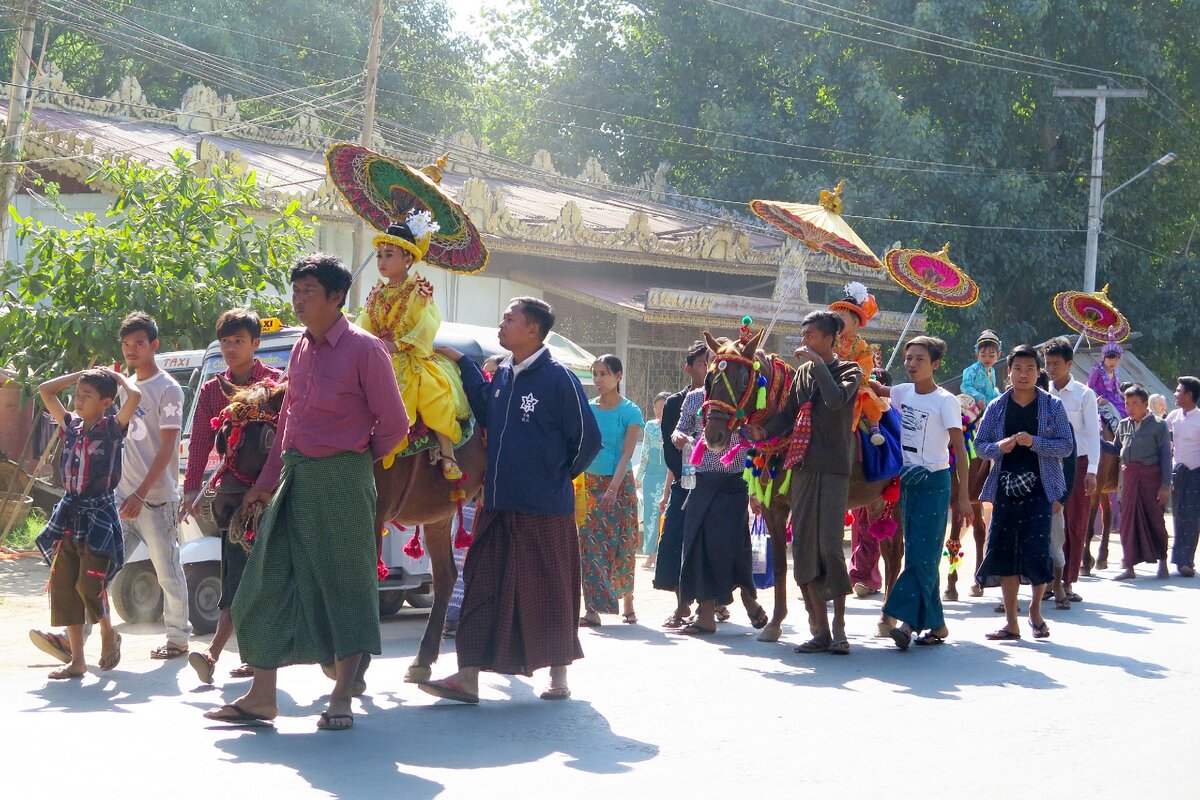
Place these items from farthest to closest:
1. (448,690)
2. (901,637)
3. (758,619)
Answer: (758,619) → (901,637) → (448,690)

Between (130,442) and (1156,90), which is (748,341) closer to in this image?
(130,442)

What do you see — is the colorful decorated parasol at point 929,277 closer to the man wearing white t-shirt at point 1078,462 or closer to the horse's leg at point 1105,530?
the man wearing white t-shirt at point 1078,462

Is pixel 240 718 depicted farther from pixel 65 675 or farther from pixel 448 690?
pixel 65 675

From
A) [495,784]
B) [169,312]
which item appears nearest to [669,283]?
[169,312]

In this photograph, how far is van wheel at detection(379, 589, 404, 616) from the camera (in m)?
10.8

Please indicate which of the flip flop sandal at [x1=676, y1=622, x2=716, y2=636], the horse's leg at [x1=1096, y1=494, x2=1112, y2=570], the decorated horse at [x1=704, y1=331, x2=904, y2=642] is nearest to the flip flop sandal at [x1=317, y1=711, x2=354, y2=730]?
the decorated horse at [x1=704, y1=331, x2=904, y2=642]

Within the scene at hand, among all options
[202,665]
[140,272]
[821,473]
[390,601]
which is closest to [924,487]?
[821,473]

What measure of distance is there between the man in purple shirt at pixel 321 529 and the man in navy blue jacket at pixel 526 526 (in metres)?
0.81

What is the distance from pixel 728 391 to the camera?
28.8 ft

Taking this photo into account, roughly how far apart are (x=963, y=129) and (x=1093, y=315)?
1498cm

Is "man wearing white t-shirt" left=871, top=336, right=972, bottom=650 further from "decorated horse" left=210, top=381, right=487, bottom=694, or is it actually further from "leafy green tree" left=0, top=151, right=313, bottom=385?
"leafy green tree" left=0, top=151, right=313, bottom=385

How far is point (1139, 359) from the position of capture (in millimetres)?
32438

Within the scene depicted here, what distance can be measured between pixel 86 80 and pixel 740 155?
606 inches

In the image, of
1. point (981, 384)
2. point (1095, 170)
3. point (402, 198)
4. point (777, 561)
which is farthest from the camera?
point (1095, 170)
